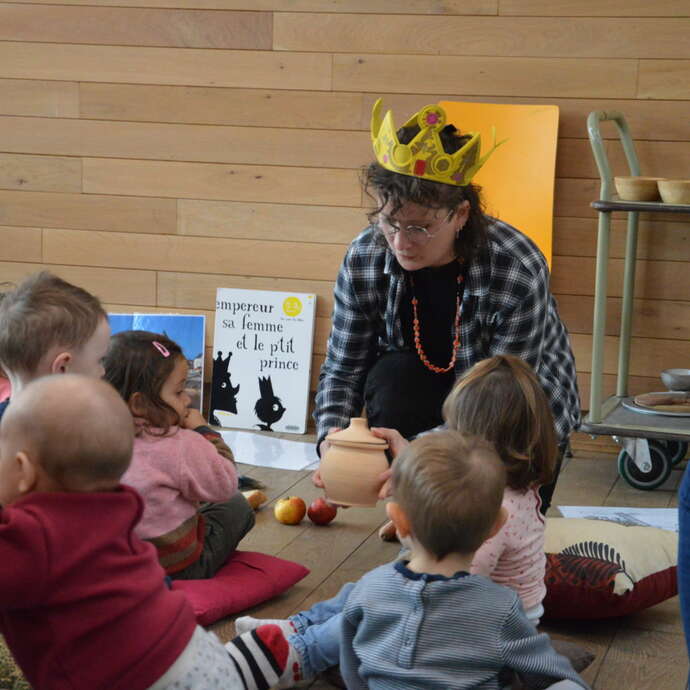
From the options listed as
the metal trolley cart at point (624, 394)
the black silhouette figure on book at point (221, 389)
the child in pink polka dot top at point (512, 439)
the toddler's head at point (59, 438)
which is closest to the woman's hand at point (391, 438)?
the child in pink polka dot top at point (512, 439)

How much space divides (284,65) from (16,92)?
984mm

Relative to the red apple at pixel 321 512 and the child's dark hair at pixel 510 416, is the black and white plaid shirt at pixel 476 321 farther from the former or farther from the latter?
the child's dark hair at pixel 510 416

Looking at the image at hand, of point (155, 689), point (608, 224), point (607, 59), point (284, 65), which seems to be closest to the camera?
point (155, 689)

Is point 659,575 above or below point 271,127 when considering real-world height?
below

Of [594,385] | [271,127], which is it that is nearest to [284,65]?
[271,127]

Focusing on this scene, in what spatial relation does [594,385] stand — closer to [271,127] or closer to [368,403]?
[368,403]

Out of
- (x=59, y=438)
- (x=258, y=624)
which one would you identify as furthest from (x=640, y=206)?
(x=59, y=438)

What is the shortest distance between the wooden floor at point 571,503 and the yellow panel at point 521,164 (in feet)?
2.45

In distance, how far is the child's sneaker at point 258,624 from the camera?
6.19ft

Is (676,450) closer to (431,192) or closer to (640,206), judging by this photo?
(640,206)

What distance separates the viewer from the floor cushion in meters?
2.07

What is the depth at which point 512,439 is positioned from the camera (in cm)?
181

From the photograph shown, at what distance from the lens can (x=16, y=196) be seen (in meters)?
3.88

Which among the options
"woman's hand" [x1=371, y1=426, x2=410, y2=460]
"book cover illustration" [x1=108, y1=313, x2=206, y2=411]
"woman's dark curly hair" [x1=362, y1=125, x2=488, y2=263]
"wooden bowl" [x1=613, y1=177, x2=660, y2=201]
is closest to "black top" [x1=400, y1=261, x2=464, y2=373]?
"woman's dark curly hair" [x1=362, y1=125, x2=488, y2=263]
